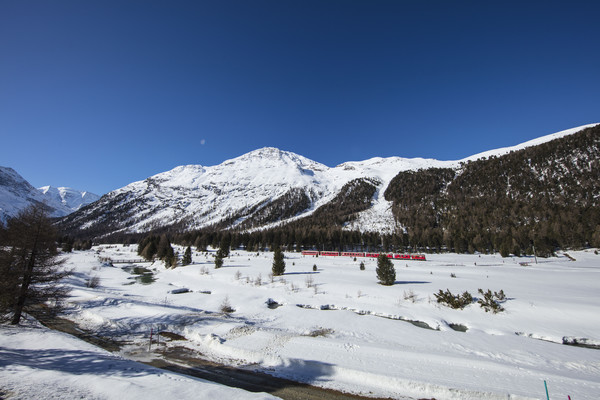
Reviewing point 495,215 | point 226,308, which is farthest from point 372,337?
point 495,215

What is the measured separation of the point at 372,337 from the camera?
17.6 meters

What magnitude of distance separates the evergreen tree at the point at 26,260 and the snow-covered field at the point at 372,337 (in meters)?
2.17

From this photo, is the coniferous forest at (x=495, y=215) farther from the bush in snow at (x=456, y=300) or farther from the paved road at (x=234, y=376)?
the paved road at (x=234, y=376)

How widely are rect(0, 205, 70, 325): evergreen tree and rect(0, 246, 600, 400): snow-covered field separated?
2169mm

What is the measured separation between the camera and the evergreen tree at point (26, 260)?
Result: 51.7 feet

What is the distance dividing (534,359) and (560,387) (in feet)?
14.1

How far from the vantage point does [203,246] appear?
337ft

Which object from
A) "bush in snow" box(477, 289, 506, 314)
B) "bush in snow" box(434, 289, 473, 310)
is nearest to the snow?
"bush in snow" box(434, 289, 473, 310)

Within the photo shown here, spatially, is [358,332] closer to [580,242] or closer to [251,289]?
[251,289]

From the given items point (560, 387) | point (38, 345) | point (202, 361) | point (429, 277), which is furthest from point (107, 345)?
point (429, 277)

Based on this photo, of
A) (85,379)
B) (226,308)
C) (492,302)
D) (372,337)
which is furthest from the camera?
(226,308)

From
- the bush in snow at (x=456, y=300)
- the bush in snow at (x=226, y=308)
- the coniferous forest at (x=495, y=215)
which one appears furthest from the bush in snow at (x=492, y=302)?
the coniferous forest at (x=495, y=215)

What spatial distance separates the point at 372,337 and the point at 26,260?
25043mm

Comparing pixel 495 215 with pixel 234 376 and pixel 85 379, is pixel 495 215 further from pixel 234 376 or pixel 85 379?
pixel 85 379
